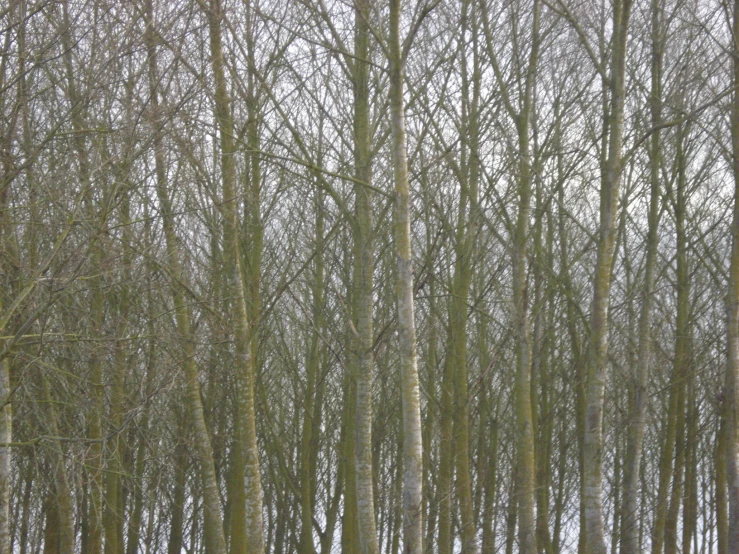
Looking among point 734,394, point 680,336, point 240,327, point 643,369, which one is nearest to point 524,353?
point 643,369

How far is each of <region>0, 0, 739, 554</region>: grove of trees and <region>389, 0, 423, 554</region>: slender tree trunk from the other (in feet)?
0.09

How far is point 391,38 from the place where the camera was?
26.1 ft

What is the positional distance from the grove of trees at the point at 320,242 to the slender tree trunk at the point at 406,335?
0.09ft

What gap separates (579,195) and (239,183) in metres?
6.17

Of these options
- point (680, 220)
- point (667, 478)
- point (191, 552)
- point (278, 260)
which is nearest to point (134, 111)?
point (278, 260)

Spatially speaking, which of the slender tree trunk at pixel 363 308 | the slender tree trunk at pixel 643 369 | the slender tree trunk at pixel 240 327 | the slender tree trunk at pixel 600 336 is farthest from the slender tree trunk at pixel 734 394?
the slender tree trunk at pixel 240 327

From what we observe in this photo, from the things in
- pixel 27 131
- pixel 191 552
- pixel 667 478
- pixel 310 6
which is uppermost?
pixel 310 6

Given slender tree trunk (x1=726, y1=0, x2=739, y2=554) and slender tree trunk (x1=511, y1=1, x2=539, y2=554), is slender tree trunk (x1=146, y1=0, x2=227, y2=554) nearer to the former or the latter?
slender tree trunk (x1=511, y1=1, x2=539, y2=554)

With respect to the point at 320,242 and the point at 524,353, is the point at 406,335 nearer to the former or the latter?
the point at 524,353

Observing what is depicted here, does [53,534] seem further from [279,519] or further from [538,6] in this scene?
[538,6]

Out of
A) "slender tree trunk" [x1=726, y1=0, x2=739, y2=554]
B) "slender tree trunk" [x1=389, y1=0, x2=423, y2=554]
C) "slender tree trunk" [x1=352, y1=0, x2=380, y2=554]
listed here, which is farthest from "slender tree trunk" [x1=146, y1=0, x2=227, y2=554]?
"slender tree trunk" [x1=726, y1=0, x2=739, y2=554]

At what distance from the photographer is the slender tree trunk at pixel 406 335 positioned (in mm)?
7500

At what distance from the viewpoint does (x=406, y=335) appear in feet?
25.1

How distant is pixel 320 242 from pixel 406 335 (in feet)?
19.0
